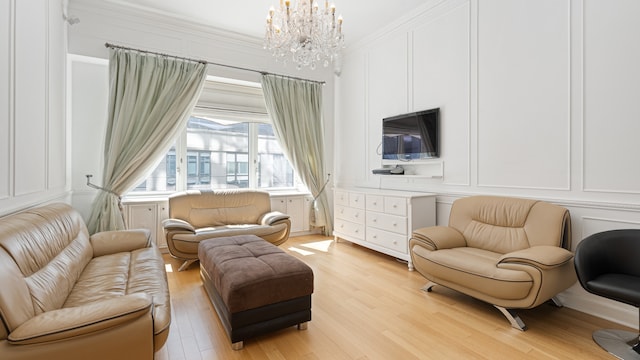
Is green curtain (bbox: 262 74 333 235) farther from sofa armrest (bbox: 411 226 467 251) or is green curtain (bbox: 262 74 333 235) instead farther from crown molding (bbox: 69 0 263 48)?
sofa armrest (bbox: 411 226 467 251)

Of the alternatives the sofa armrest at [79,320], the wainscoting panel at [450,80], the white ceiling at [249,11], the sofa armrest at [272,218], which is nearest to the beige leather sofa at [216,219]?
the sofa armrest at [272,218]

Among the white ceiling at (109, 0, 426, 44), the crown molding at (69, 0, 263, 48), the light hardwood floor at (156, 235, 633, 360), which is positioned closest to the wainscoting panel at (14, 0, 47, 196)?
the crown molding at (69, 0, 263, 48)

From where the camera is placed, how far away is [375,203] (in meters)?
4.12

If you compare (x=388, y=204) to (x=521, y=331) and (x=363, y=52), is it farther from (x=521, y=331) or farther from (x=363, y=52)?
(x=363, y=52)

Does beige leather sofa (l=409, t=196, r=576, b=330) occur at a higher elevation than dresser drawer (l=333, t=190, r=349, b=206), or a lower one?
lower

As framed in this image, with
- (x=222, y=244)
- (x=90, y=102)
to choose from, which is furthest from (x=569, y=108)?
(x=90, y=102)

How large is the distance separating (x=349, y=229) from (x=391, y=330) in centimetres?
239

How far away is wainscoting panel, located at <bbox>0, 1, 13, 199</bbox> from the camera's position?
1.75 metres

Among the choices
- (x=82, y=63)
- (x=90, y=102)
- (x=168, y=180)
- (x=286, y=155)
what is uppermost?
(x=82, y=63)

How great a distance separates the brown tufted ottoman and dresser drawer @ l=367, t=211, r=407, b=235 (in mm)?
1767

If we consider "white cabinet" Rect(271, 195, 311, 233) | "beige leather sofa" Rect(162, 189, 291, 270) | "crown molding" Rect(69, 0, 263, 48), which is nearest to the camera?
"beige leather sofa" Rect(162, 189, 291, 270)

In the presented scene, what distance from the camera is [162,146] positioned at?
418cm

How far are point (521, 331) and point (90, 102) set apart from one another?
5.28 metres

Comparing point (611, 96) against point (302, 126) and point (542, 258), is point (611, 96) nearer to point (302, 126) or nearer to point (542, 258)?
point (542, 258)
